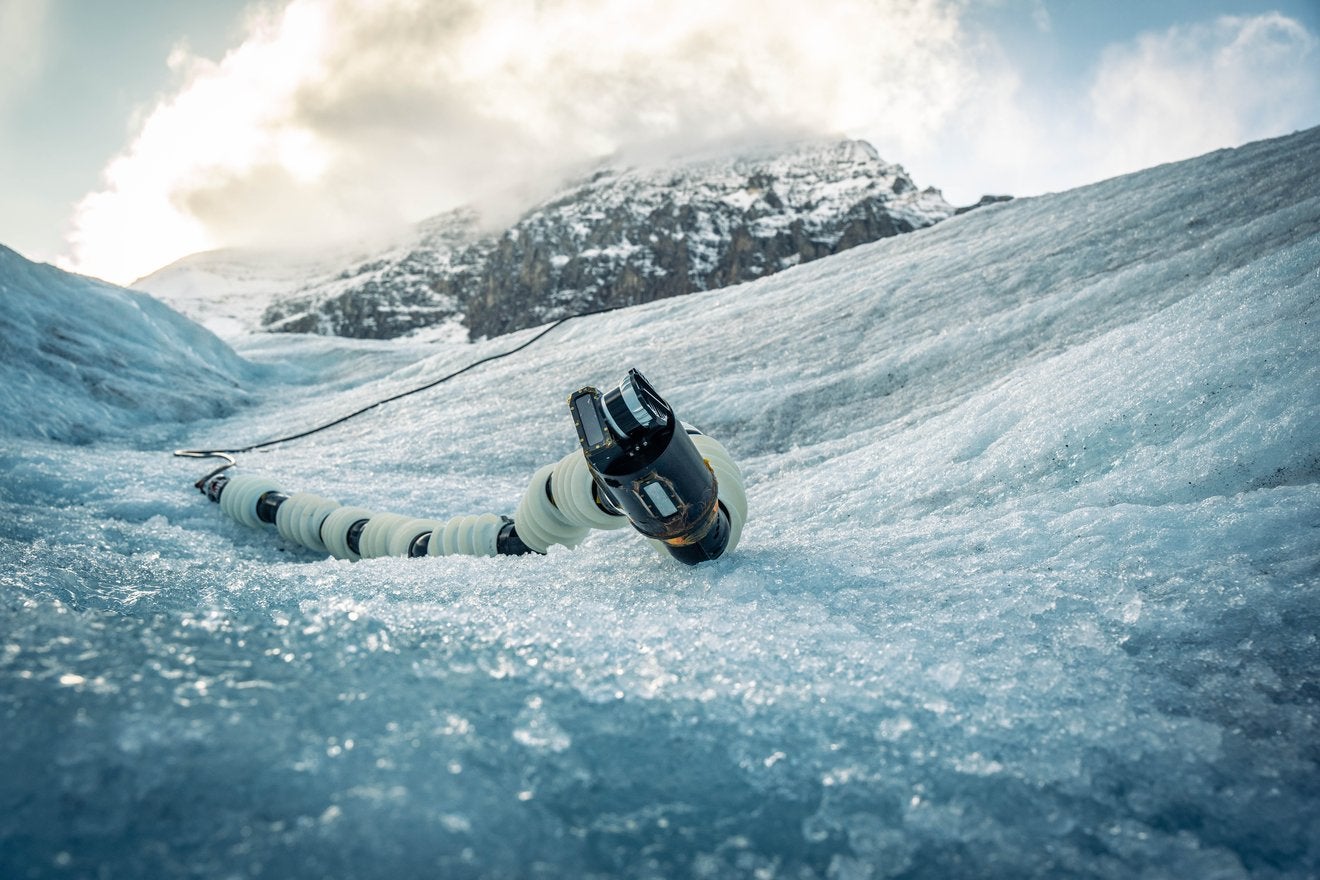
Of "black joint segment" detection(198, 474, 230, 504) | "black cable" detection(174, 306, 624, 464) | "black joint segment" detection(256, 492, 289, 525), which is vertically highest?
"black cable" detection(174, 306, 624, 464)

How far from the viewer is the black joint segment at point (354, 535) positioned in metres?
3.68

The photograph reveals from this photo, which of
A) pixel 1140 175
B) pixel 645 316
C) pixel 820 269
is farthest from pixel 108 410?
pixel 1140 175

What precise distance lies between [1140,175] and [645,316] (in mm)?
6187

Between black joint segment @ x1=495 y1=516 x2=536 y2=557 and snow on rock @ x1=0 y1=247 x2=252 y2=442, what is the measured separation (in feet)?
21.0

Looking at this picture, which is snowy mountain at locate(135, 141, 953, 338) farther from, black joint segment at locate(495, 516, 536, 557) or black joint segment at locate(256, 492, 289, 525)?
black joint segment at locate(495, 516, 536, 557)

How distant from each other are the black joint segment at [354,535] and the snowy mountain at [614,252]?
346 ft

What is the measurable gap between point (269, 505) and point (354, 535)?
0.93m

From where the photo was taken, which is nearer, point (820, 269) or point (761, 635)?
point (761, 635)

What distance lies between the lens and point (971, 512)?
252 centimetres

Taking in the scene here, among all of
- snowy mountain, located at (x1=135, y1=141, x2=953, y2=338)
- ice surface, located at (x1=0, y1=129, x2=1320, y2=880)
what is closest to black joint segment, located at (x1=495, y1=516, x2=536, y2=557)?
ice surface, located at (x1=0, y1=129, x2=1320, y2=880)

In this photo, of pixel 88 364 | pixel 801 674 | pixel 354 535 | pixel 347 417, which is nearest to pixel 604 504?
pixel 801 674

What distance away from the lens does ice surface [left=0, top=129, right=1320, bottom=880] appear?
84 centimetres

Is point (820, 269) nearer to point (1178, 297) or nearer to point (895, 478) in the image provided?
point (1178, 297)

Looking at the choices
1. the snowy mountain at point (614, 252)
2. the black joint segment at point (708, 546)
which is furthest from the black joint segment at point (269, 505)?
the snowy mountain at point (614, 252)
